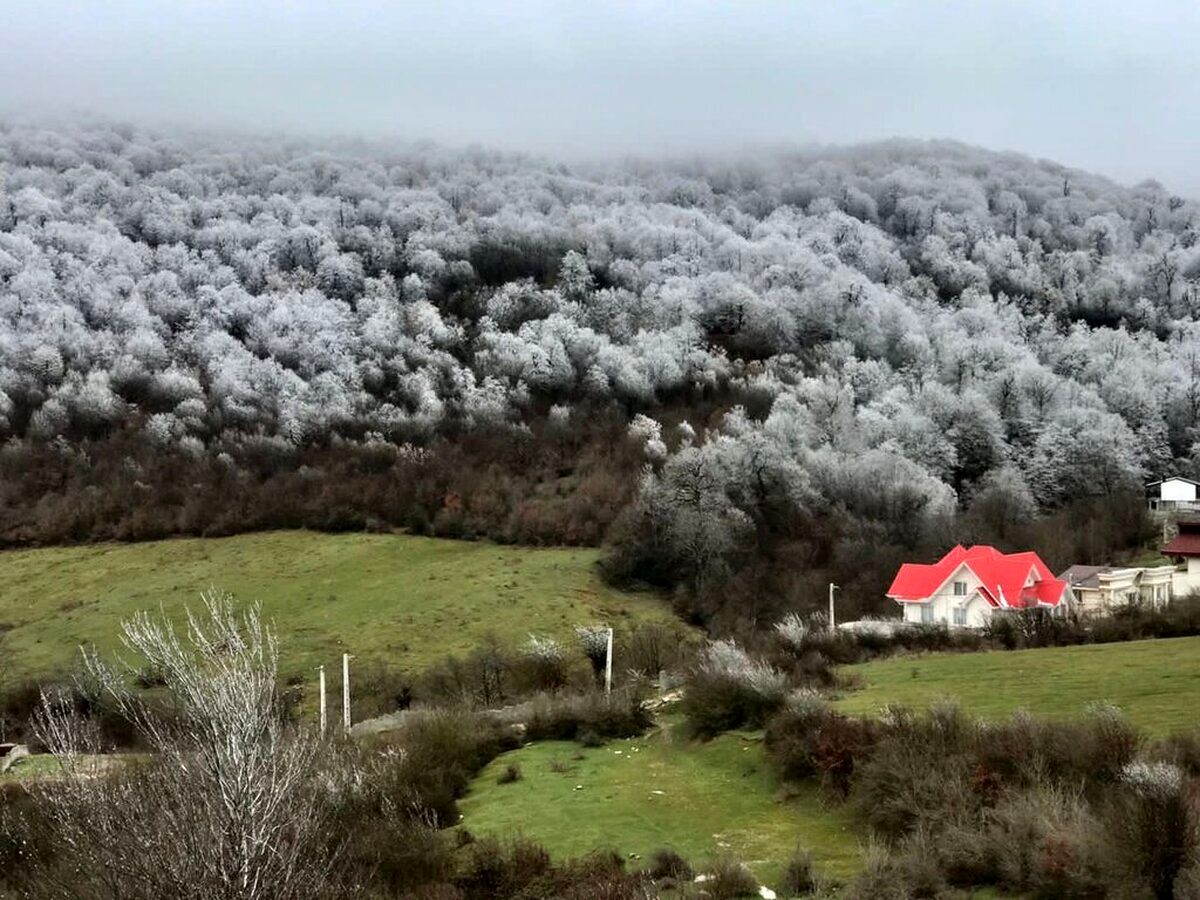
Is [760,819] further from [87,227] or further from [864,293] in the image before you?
[87,227]

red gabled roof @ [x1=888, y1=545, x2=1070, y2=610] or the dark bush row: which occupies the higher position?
the dark bush row

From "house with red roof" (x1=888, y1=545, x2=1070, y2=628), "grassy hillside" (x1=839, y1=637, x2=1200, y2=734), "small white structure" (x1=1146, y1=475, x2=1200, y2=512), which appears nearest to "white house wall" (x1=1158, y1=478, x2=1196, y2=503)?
"small white structure" (x1=1146, y1=475, x2=1200, y2=512)

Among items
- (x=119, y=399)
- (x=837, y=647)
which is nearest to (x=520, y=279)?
(x=119, y=399)

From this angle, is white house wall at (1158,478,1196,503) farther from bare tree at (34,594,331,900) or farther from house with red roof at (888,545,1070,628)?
bare tree at (34,594,331,900)

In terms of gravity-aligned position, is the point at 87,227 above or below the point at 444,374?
above

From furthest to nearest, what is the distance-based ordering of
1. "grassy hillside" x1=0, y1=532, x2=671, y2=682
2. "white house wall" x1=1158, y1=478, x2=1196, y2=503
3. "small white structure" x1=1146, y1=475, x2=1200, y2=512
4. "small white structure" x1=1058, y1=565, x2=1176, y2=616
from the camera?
"white house wall" x1=1158, y1=478, x2=1196, y2=503 < "small white structure" x1=1146, y1=475, x2=1200, y2=512 < "grassy hillside" x1=0, y1=532, x2=671, y2=682 < "small white structure" x1=1058, y1=565, x2=1176, y2=616

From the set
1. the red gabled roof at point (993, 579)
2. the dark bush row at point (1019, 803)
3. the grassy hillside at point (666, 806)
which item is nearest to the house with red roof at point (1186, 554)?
the red gabled roof at point (993, 579)
